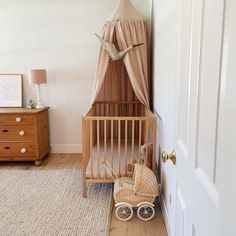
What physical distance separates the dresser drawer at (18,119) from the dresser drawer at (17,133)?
2.4 inches

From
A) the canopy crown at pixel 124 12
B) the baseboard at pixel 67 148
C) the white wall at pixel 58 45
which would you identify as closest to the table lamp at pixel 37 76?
the white wall at pixel 58 45

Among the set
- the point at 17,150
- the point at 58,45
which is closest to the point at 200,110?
the point at 17,150

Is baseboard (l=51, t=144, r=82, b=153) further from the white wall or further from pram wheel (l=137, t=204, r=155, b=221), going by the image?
pram wheel (l=137, t=204, r=155, b=221)

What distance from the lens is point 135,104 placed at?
3992 millimetres

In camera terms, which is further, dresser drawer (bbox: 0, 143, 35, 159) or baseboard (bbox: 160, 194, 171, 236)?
dresser drawer (bbox: 0, 143, 35, 159)

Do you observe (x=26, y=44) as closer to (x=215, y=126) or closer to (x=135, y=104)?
(x=135, y=104)

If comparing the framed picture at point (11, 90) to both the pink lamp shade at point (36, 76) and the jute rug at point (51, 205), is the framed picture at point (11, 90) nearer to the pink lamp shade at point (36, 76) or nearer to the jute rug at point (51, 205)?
the pink lamp shade at point (36, 76)

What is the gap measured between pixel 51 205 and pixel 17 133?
4.79ft

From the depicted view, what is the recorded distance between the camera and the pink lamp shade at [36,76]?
12.6ft

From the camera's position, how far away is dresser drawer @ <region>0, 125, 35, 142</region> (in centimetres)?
367

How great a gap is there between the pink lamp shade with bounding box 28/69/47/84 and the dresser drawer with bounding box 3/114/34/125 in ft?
1.94

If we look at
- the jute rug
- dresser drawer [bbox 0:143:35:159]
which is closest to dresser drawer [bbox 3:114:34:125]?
dresser drawer [bbox 0:143:35:159]

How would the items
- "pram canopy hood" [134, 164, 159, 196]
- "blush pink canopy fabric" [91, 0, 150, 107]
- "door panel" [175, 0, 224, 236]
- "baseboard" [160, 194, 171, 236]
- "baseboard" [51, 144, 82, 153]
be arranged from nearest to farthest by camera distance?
"door panel" [175, 0, 224, 236] → "baseboard" [160, 194, 171, 236] → "pram canopy hood" [134, 164, 159, 196] → "blush pink canopy fabric" [91, 0, 150, 107] → "baseboard" [51, 144, 82, 153]

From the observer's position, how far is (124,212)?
2.47m
